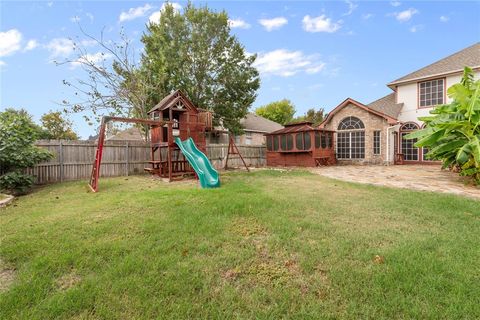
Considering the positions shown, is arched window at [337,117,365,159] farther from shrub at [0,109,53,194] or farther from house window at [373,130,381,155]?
shrub at [0,109,53,194]

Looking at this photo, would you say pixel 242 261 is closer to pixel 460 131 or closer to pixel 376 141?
pixel 460 131

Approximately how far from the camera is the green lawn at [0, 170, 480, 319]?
2.16 meters

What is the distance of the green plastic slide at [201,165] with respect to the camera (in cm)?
768

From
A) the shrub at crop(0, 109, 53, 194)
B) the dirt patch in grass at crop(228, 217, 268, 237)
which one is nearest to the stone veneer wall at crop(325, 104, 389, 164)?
the dirt patch in grass at crop(228, 217, 268, 237)

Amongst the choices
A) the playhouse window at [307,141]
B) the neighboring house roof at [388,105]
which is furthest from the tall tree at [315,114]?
the playhouse window at [307,141]

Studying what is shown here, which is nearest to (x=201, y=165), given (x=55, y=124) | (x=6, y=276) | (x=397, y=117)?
(x=6, y=276)

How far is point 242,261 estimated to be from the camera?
2.92 m

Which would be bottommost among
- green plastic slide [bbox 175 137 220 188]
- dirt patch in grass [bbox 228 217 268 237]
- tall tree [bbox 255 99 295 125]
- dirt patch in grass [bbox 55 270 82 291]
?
dirt patch in grass [bbox 55 270 82 291]

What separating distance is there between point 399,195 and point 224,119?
15273mm

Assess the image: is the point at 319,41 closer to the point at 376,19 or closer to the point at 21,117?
the point at 376,19

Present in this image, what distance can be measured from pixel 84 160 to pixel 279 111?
Result: 3417 cm

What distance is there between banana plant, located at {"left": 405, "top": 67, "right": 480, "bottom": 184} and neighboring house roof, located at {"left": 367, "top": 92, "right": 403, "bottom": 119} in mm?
9921

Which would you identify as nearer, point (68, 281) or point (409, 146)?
point (68, 281)

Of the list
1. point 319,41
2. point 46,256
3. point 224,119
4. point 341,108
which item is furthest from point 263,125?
point 46,256
